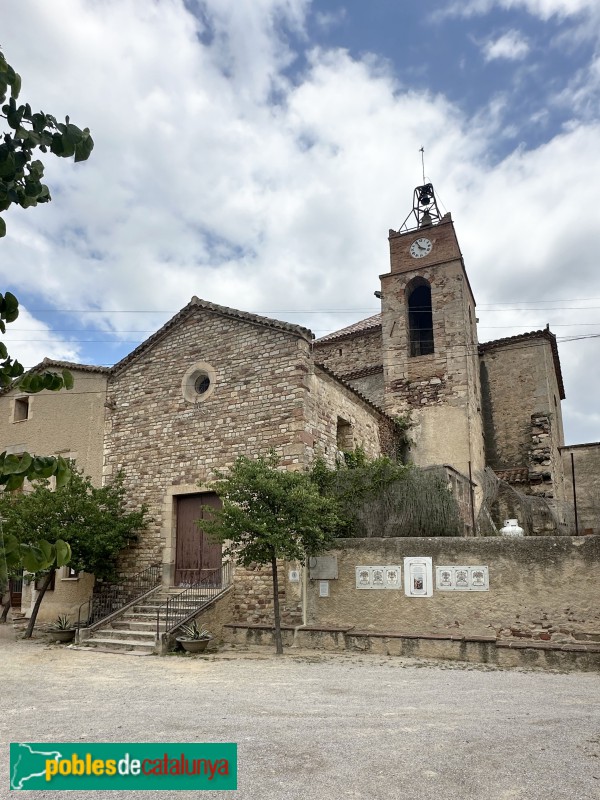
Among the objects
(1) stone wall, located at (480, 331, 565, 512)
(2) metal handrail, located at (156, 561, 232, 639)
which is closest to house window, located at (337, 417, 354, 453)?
(2) metal handrail, located at (156, 561, 232, 639)

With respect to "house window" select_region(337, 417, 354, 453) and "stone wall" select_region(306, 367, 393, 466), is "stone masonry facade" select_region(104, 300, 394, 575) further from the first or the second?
"house window" select_region(337, 417, 354, 453)

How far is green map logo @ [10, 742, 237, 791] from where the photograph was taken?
5055 millimetres

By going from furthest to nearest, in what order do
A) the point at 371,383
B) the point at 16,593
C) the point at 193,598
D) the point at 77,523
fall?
1. the point at 371,383
2. the point at 16,593
3. the point at 77,523
4. the point at 193,598

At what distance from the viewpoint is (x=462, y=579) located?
38.2ft

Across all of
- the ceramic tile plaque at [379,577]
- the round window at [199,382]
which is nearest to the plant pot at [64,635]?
the round window at [199,382]

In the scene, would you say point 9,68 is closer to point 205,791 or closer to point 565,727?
point 205,791

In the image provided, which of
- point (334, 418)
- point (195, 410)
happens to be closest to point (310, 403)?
point (334, 418)

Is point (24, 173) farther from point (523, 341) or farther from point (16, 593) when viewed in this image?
point (523, 341)

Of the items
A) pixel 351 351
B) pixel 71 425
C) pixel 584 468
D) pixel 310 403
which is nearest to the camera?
pixel 310 403

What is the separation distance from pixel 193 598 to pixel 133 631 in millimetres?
1476

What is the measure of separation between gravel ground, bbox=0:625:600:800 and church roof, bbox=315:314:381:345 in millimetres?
14112

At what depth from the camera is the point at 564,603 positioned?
1082cm

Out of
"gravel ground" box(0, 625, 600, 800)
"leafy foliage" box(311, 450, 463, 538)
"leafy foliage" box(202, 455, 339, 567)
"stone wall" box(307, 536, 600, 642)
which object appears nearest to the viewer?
"gravel ground" box(0, 625, 600, 800)

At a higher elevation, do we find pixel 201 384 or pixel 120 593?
pixel 201 384
